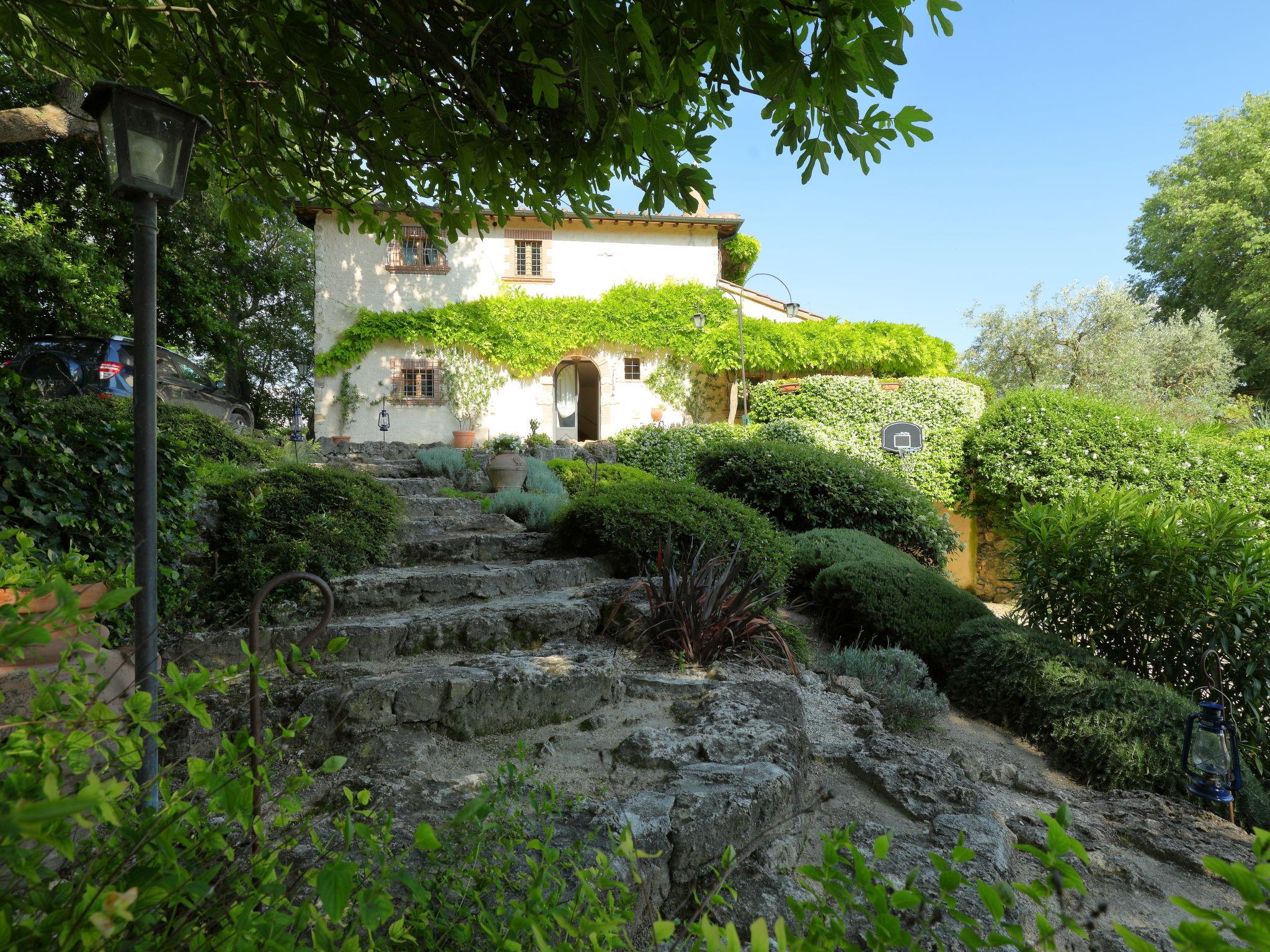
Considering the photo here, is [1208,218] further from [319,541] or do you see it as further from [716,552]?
[319,541]

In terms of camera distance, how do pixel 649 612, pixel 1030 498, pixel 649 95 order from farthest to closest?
1. pixel 1030 498
2. pixel 649 612
3. pixel 649 95

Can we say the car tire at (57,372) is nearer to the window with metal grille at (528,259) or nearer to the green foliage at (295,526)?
the green foliage at (295,526)

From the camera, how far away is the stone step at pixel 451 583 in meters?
4.47

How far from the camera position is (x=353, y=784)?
2.50 m

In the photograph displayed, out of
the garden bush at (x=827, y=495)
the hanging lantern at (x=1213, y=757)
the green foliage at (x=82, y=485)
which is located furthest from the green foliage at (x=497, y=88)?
the garden bush at (x=827, y=495)

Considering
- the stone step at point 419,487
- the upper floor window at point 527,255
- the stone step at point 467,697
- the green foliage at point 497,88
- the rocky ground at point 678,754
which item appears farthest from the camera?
the upper floor window at point 527,255

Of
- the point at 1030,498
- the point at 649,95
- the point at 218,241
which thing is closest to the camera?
the point at 649,95

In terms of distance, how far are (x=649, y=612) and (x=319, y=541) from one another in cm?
235

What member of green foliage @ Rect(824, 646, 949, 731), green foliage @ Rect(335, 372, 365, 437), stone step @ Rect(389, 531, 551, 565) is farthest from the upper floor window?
green foliage @ Rect(824, 646, 949, 731)

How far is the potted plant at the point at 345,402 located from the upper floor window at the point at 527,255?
175 inches

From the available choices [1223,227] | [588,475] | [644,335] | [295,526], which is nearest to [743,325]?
[644,335]

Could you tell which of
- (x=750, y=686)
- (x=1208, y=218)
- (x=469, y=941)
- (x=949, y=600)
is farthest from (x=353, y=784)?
(x=1208, y=218)

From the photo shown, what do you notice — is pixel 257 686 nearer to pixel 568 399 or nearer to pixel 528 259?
pixel 528 259

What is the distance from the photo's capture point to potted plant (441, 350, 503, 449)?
15727 millimetres
